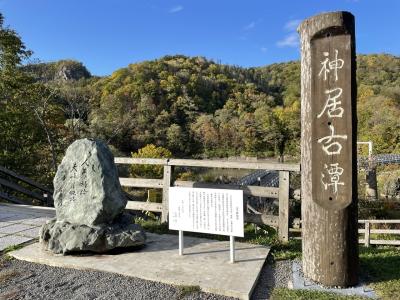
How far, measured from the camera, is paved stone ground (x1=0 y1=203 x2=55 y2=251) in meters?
5.15

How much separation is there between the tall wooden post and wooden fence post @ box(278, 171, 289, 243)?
1219 mm

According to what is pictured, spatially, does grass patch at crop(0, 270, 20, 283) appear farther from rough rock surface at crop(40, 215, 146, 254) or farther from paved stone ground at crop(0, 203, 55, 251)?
paved stone ground at crop(0, 203, 55, 251)

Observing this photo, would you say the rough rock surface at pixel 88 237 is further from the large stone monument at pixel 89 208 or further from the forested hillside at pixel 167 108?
the forested hillside at pixel 167 108

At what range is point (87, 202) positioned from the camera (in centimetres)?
457

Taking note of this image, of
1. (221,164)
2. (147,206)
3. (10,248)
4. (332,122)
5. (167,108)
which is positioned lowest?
(10,248)

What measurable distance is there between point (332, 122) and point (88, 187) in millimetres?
3018

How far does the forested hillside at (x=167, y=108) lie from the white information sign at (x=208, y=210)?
28.6 ft

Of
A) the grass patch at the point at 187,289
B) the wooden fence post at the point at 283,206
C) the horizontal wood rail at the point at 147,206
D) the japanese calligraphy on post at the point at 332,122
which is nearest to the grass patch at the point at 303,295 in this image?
the grass patch at the point at 187,289

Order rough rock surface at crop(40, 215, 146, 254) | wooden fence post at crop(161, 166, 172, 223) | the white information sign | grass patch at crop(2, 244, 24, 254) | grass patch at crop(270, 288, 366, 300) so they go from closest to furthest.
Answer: grass patch at crop(270, 288, 366, 300), the white information sign, rough rock surface at crop(40, 215, 146, 254), grass patch at crop(2, 244, 24, 254), wooden fence post at crop(161, 166, 172, 223)

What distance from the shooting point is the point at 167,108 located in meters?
46.1

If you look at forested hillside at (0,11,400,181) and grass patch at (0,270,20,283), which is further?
forested hillside at (0,11,400,181)

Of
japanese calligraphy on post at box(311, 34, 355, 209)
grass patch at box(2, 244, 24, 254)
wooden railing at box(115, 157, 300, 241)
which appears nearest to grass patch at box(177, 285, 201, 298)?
japanese calligraphy on post at box(311, 34, 355, 209)

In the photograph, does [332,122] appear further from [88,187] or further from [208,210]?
[88,187]

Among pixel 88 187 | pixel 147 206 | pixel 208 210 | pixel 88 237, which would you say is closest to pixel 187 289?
pixel 208 210
